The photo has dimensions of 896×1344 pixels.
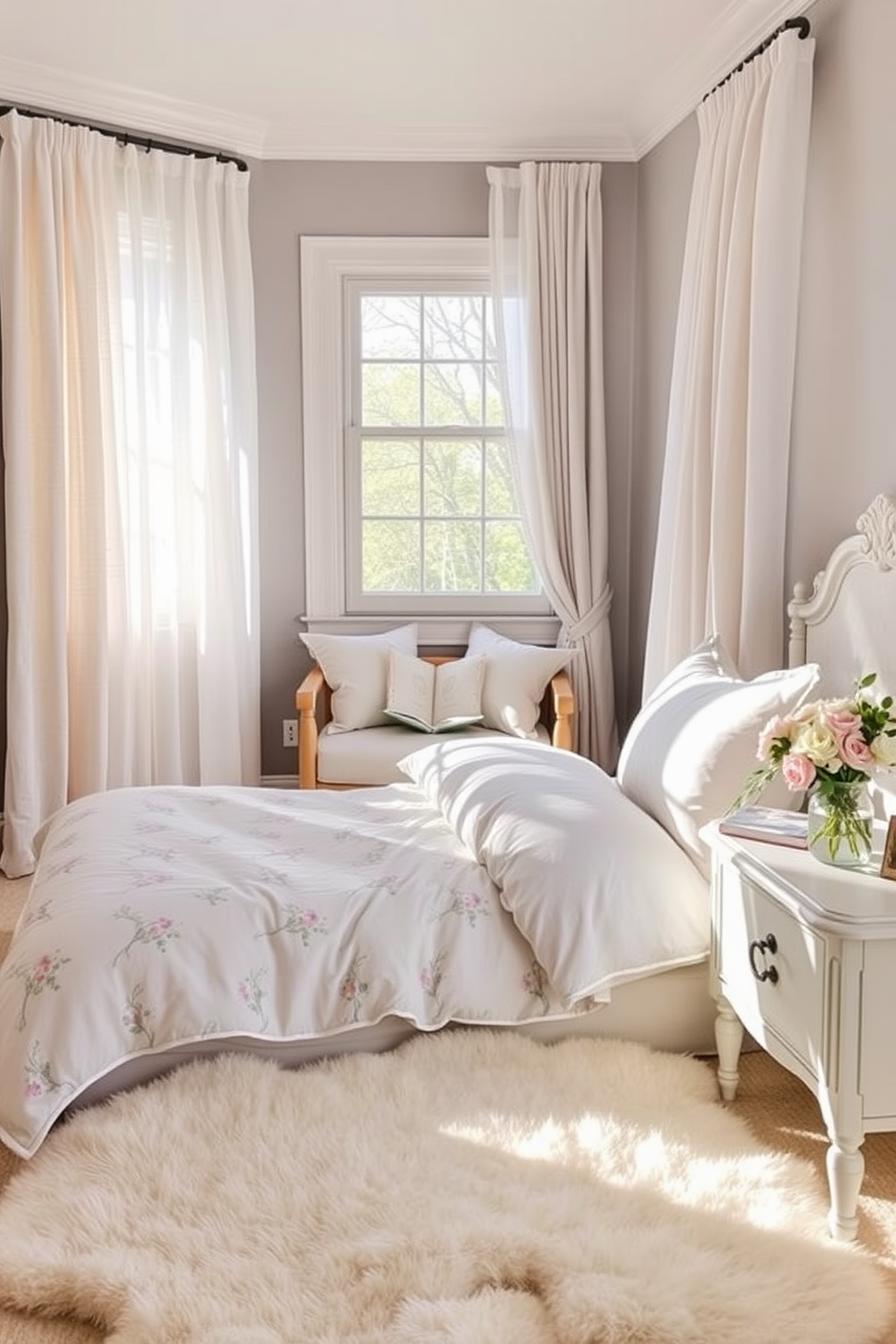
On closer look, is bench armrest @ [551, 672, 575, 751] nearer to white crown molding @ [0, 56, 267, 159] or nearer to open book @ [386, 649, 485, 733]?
open book @ [386, 649, 485, 733]

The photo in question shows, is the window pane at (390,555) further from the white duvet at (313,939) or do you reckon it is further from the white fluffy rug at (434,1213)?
the white fluffy rug at (434,1213)

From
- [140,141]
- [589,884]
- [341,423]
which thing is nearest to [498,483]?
[341,423]

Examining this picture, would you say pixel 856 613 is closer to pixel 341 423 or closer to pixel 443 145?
pixel 341 423

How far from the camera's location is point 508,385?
4.57 m

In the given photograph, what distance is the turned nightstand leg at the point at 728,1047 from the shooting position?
7.52 feet

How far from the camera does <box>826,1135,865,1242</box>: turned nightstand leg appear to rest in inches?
71.8

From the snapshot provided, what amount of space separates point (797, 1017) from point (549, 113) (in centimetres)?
356

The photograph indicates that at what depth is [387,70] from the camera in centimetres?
388

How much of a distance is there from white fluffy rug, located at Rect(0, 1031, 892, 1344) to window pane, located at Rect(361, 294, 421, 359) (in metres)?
3.15

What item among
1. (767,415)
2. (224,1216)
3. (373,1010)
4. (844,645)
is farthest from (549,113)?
(224,1216)

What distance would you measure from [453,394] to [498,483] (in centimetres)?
41

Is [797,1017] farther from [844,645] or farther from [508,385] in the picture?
[508,385]

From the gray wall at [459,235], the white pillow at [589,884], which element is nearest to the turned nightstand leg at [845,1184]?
the white pillow at [589,884]

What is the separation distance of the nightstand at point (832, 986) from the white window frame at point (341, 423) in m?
2.76
